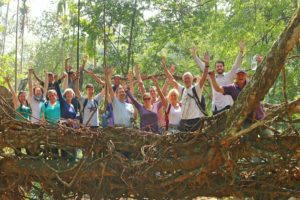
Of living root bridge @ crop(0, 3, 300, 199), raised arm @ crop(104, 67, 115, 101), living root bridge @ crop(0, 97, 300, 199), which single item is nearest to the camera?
living root bridge @ crop(0, 3, 300, 199)

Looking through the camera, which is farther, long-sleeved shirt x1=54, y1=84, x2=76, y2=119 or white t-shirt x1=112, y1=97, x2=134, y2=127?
long-sleeved shirt x1=54, y1=84, x2=76, y2=119

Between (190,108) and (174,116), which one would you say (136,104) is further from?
(190,108)

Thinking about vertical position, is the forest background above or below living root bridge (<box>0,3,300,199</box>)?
above

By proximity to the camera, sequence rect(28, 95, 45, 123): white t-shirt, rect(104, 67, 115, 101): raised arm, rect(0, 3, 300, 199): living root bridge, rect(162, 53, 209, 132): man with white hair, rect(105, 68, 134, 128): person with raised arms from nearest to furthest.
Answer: rect(0, 3, 300, 199): living root bridge → rect(162, 53, 209, 132): man with white hair → rect(104, 67, 115, 101): raised arm → rect(105, 68, 134, 128): person with raised arms → rect(28, 95, 45, 123): white t-shirt

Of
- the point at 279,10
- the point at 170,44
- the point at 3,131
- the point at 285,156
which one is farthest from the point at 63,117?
the point at 170,44

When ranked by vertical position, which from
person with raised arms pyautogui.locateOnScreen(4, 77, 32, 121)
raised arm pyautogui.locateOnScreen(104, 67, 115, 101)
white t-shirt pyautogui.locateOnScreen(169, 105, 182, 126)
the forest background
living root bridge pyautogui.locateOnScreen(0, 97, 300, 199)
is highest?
the forest background

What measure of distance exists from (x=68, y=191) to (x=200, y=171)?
2.21 metres

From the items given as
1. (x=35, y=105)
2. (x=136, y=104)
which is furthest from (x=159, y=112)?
(x=35, y=105)

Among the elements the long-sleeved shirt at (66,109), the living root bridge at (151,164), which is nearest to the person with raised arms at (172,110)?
the living root bridge at (151,164)

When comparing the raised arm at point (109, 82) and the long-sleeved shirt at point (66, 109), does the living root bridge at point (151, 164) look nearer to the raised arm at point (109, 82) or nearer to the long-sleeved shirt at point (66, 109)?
the long-sleeved shirt at point (66, 109)

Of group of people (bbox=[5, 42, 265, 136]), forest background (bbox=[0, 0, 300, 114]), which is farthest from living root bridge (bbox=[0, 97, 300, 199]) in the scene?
forest background (bbox=[0, 0, 300, 114])

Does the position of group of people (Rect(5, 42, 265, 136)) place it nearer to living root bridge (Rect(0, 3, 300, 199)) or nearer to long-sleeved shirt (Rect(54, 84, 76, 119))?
long-sleeved shirt (Rect(54, 84, 76, 119))

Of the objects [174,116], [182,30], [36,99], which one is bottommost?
[174,116]

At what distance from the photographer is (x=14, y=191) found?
666 centimetres
